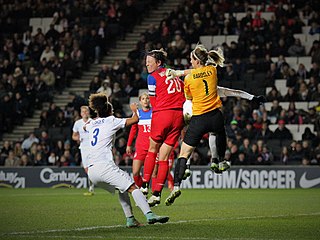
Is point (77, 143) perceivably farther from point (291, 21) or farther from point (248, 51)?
point (291, 21)

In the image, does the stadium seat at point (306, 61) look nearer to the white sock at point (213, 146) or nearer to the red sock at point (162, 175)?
the white sock at point (213, 146)

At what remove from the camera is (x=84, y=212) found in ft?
47.4

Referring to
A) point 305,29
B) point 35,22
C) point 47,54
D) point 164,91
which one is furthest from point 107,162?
point 35,22

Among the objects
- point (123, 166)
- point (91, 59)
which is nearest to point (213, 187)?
point (123, 166)

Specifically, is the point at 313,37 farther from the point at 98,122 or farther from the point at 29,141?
the point at 98,122

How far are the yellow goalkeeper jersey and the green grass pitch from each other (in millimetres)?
1708

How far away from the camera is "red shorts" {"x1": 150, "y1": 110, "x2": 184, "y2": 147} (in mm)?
13719

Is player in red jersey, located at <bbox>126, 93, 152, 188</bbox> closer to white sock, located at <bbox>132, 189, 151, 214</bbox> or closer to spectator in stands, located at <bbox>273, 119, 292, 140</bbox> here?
white sock, located at <bbox>132, 189, 151, 214</bbox>

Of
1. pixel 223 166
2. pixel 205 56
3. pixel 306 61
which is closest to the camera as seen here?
pixel 205 56

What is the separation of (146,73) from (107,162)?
18.9 metres

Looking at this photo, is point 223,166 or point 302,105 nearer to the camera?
point 223,166

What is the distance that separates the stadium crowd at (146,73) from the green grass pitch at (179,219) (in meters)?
7.48

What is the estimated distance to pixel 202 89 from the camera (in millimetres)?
13281

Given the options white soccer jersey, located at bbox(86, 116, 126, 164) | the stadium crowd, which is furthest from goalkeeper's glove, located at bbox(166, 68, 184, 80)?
the stadium crowd
